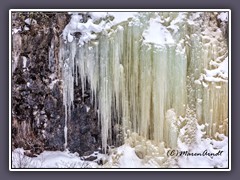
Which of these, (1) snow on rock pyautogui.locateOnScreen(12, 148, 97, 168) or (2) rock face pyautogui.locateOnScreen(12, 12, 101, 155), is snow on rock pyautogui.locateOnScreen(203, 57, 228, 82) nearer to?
(2) rock face pyautogui.locateOnScreen(12, 12, 101, 155)

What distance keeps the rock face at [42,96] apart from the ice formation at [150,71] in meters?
0.04

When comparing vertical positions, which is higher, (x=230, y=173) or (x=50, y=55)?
(x=50, y=55)

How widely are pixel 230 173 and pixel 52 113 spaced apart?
0.85 meters

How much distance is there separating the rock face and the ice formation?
0.13ft

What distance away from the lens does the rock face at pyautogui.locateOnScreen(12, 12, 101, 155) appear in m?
2.03

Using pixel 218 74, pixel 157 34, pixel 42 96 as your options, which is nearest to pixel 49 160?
pixel 42 96

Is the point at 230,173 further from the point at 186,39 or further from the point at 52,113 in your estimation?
the point at 52,113

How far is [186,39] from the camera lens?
6.67 feet

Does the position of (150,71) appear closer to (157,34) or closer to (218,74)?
(157,34)

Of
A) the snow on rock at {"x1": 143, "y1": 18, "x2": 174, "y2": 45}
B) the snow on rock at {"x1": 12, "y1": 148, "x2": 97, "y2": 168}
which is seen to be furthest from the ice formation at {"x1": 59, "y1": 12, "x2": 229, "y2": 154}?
the snow on rock at {"x1": 12, "y1": 148, "x2": 97, "y2": 168}

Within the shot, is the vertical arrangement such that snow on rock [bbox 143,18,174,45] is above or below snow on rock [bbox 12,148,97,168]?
above

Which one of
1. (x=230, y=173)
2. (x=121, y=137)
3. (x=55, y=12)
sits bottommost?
(x=230, y=173)

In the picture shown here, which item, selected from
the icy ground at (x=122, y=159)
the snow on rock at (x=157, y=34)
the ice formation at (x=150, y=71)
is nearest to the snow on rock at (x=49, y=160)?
the icy ground at (x=122, y=159)
